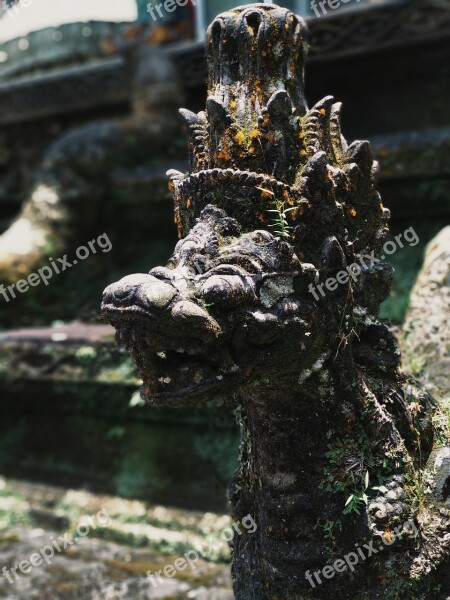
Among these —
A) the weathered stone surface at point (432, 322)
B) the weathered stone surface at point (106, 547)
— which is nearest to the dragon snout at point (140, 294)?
the weathered stone surface at point (432, 322)

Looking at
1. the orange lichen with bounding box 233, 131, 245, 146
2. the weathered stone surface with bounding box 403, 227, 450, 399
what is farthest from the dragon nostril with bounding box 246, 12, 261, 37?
the weathered stone surface with bounding box 403, 227, 450, 399

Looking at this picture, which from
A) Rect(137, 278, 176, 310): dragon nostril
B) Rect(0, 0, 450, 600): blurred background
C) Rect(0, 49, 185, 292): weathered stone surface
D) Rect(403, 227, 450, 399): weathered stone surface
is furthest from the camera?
Rect(0, 49, 185, 292): weathered stone surface

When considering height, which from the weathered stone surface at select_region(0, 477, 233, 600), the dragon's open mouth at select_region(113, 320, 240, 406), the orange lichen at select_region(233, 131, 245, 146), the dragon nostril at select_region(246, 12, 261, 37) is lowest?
the weathered stone surface at select_region(0, 477, 233, 600)

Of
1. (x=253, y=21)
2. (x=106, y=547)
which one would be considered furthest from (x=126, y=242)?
(x=253, y=21)

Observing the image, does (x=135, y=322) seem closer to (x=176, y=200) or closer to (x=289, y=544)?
(x=176, y=200)

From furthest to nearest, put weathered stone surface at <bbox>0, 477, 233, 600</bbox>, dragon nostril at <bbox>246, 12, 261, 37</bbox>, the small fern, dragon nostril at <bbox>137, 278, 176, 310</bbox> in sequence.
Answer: weathered stone surface at <bbox>0, 477, 233, 600</bbox> < dragon nostril at <bbox>246, 12, 261, 37</bbox> < the small fern < dragon nostril at <bbox>137, 278, 176, 310</bbox>

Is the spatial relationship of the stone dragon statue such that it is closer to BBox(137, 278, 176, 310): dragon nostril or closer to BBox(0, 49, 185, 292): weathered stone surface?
BBox(137, 278, 176, 310): dragon nostril

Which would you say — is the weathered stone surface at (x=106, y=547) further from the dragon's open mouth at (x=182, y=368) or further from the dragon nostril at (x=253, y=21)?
the dragon nostril at (x=253, y=21)
